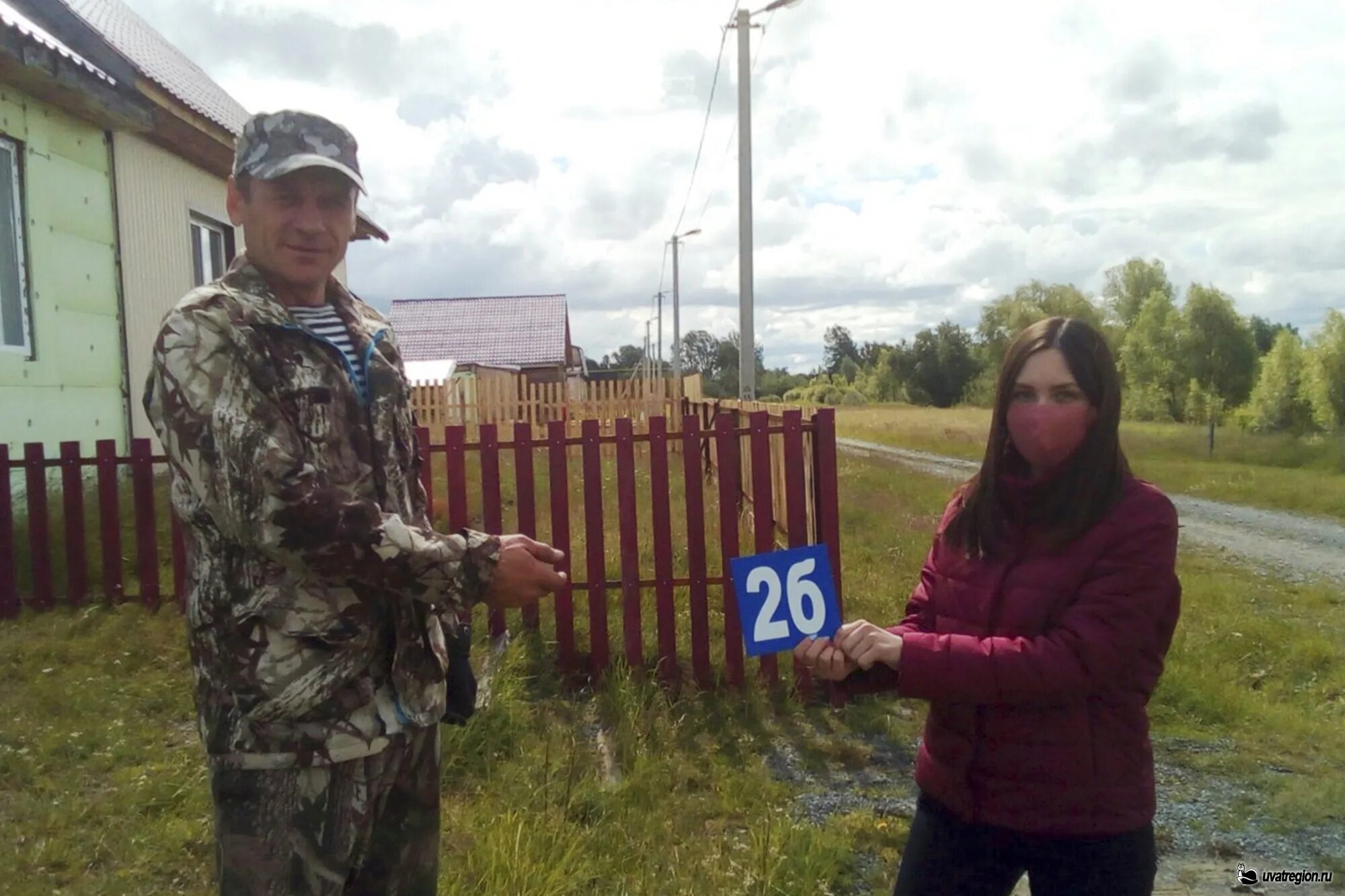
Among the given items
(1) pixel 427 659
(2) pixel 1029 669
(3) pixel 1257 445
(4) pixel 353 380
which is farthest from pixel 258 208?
(3) pixel 1257 445

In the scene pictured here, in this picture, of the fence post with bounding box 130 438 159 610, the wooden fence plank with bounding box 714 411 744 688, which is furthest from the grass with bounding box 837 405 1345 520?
the fence post with bounding box 130 438 159 610

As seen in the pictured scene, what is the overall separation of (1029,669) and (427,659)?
43.5 inches

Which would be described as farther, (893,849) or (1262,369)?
(1262,369)

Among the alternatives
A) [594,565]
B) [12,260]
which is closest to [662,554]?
[594,565]

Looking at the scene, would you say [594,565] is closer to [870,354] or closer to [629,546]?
[629,546]

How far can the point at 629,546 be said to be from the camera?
5.33m

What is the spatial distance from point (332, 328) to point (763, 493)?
3.65 meters

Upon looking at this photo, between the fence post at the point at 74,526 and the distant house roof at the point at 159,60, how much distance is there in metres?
3.84

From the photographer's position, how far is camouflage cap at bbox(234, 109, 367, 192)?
5.85ft

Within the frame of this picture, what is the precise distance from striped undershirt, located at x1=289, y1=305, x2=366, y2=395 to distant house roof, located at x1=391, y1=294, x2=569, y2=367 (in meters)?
36.5

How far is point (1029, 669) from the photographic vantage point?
1.81m

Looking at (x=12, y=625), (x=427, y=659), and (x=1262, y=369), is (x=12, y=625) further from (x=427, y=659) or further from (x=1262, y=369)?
(x=1262, y=369)

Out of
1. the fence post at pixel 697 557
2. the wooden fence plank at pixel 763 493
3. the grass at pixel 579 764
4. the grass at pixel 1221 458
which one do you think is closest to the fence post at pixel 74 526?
the grass at pixel 579 764

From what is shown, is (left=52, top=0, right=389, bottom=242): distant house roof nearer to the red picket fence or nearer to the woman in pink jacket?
the red picket fence
